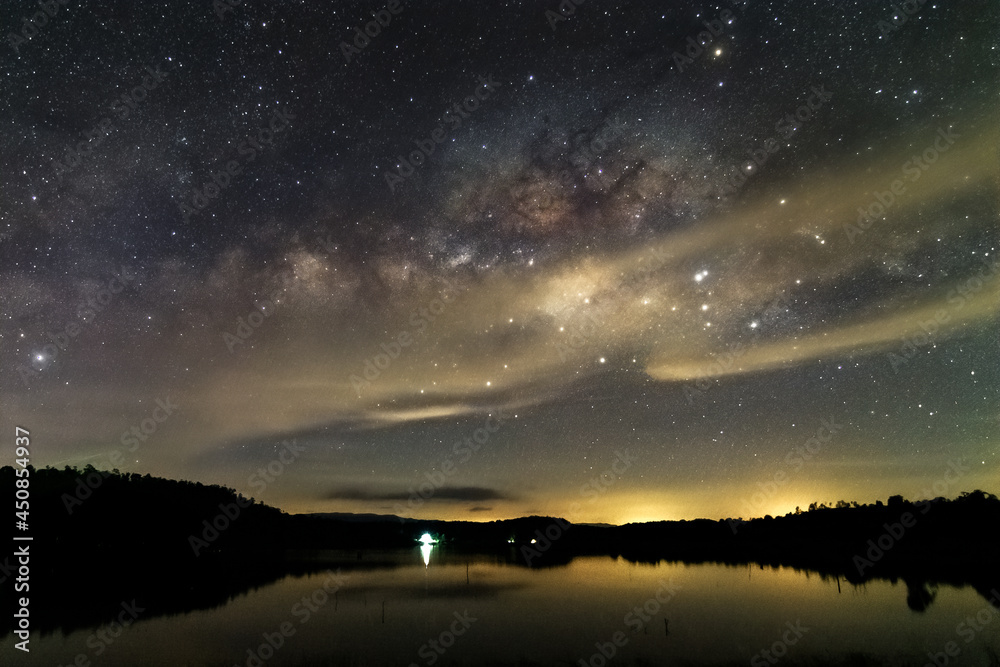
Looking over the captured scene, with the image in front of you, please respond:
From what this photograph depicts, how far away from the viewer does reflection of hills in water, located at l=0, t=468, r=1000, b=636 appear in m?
44.3

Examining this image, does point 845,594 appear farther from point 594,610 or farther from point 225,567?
point 225,567

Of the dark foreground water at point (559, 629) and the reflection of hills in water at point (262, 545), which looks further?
the reflection of hills in water at point (262, 545)

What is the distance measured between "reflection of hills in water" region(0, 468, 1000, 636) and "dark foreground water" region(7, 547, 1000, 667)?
3.22 metres

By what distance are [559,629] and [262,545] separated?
11817cm

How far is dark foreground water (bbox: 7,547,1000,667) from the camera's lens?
74.2ft

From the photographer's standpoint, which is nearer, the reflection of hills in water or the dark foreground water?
the dark foreground water

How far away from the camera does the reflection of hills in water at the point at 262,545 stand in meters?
44.3

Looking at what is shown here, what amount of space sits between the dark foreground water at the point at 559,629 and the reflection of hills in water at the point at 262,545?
3221mm

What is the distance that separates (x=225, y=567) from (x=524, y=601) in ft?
162

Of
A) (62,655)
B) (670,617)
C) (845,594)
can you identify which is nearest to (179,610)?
(62,655)

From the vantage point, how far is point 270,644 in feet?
82.4

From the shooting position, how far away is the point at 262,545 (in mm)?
125625

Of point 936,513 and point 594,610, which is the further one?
point 936,513

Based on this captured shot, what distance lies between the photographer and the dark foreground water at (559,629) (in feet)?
74.2
